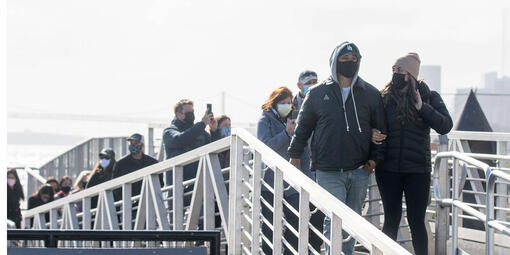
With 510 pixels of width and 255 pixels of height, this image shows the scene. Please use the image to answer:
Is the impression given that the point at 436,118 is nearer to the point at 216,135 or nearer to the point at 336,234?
the point at 336,234

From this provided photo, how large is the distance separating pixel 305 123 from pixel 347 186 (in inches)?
16.2

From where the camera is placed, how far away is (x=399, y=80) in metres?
5.38

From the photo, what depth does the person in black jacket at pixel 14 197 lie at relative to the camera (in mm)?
11555

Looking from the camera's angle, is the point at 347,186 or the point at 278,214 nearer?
the point at 278,214

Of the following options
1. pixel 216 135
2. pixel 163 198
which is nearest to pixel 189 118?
pixel 216 135

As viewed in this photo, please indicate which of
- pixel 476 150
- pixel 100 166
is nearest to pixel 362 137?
pixel 100 166

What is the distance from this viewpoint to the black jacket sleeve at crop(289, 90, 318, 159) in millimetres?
5281

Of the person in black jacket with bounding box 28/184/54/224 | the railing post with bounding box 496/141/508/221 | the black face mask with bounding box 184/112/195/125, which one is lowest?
the person in black jacket with bounding box 28/184/54/224

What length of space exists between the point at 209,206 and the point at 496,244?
2089 millimetres

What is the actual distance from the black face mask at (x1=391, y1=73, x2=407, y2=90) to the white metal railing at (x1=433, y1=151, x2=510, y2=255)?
25.3 inches

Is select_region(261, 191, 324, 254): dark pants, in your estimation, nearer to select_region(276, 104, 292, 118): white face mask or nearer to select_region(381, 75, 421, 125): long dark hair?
select_region(276, 104, 292, 118): white face mask

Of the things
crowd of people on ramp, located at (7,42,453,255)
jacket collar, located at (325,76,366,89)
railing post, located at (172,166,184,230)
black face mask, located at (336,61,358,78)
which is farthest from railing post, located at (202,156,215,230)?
black face mask, located at (336,61,358,78)

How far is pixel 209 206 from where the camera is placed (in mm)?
6789

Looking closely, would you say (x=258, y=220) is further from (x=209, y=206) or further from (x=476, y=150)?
(x=476, y=150)
